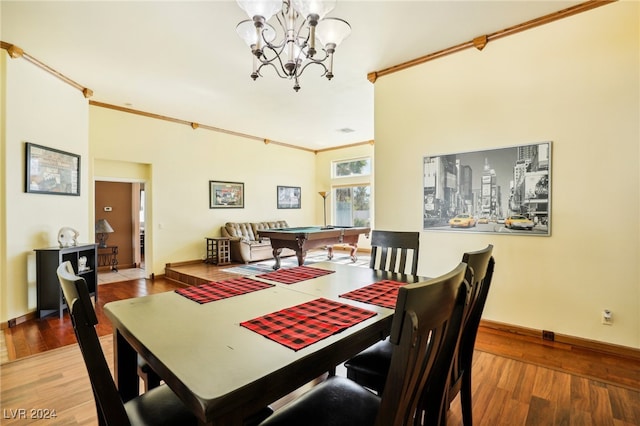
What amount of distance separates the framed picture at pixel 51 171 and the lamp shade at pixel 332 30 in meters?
3.76

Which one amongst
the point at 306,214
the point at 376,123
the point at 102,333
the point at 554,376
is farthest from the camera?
the point at 306,214

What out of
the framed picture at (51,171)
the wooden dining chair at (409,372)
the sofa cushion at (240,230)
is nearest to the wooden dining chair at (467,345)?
the wooden dining chair at (409,372)

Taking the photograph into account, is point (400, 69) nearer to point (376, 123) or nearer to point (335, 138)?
point (376, 123)

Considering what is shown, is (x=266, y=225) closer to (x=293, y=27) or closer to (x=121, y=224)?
(x=121, y=224)

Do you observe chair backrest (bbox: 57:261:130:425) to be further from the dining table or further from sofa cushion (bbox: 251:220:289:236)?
sofa cushion (bbox: 251:220:289:236)

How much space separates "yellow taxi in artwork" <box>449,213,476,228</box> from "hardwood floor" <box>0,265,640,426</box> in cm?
116

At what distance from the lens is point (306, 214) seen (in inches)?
367

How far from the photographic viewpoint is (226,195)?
23.7 ft

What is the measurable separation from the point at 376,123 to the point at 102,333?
13.4 ft

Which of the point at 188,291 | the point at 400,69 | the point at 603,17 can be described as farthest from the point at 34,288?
the point at 603,17

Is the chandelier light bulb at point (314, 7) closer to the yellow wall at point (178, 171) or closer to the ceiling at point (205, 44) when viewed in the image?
the ceiling at point (205, 44)

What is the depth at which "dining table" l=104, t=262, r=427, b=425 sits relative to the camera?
2.77 ft

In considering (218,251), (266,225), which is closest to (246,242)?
(218,251)

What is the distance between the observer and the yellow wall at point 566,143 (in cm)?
266
